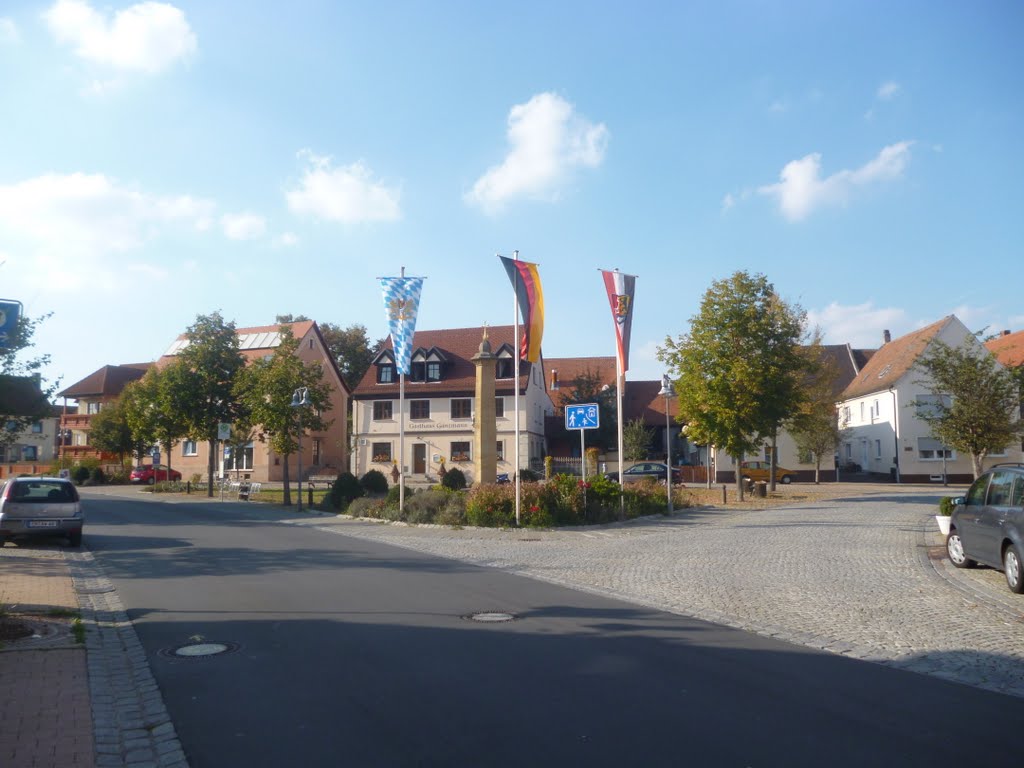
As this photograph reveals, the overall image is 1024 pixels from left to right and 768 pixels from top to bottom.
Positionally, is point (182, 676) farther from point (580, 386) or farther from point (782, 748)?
Answer: point (580, 386)

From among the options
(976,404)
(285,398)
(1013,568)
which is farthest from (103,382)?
(1013,568)

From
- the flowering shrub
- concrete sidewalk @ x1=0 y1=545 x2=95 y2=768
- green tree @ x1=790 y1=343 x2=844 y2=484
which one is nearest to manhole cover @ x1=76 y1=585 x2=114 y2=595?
concrete sidewalk @ x1=0 y1=545 x2=95 y2=768

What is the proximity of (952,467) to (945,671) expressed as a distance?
44.7m

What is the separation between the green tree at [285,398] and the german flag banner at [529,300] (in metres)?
13.7

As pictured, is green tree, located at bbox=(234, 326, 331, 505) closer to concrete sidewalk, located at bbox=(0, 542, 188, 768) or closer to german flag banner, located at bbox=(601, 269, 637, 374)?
german flag banner, located at bbox=(601, 269, 637, 374)

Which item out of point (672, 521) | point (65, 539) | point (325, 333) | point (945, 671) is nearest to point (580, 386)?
point (325, 333)

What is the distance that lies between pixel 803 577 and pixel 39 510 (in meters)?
15.7

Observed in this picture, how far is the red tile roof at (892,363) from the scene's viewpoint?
48.0 meters

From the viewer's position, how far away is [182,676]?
7.12 meters

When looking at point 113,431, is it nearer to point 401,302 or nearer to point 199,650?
point 401,302

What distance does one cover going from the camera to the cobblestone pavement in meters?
8.31

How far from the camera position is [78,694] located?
6.47 metres

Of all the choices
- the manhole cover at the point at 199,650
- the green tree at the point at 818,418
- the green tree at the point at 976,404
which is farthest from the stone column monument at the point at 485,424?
the manhole cover at the point at 199,650

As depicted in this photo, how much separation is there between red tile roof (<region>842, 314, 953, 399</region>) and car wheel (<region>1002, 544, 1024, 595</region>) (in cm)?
3661
